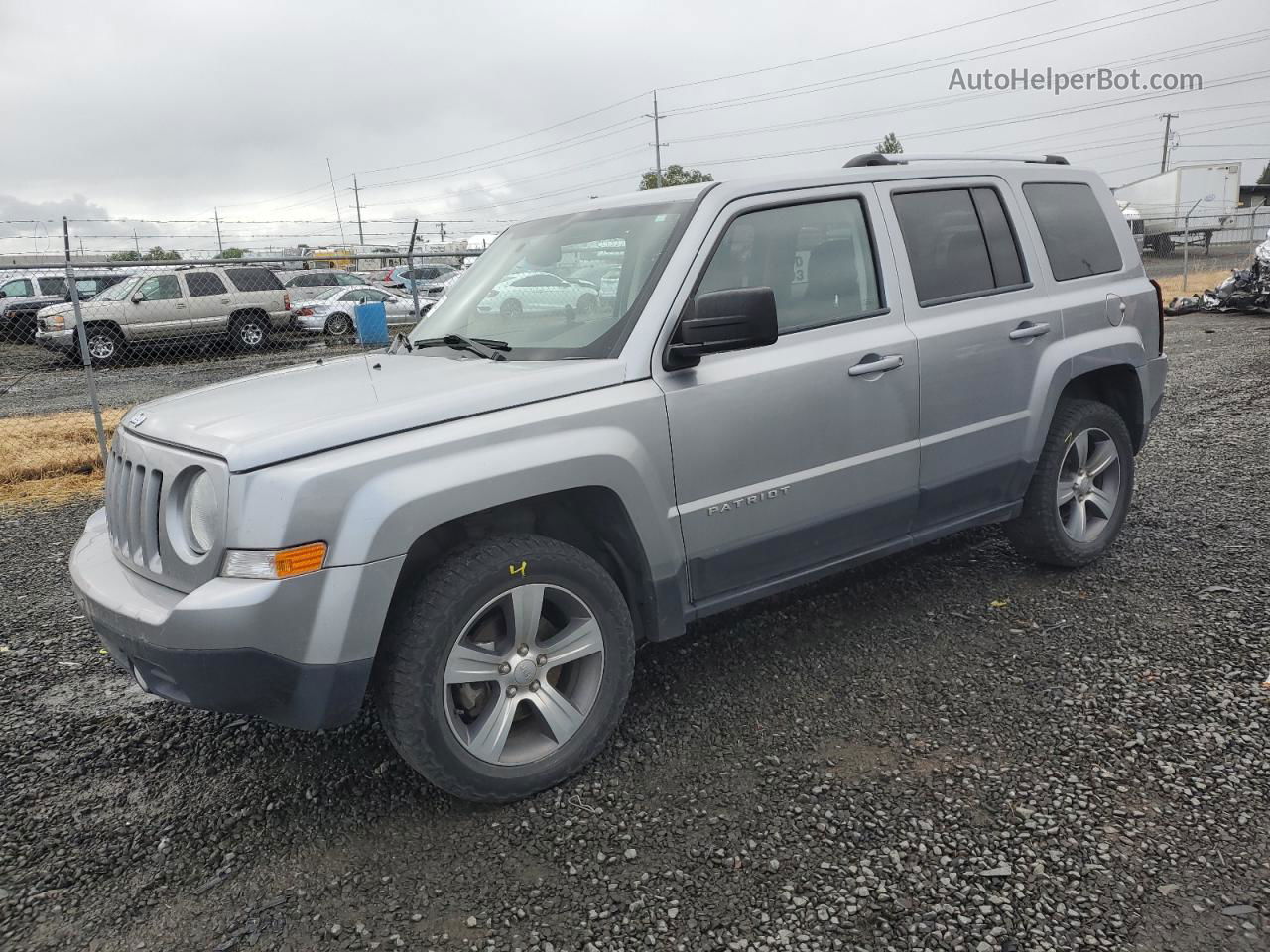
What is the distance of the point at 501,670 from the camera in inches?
116

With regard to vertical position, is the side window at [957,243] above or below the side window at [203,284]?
below

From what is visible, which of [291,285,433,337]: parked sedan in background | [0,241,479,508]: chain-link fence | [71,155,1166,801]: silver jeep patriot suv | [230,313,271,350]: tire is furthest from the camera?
[291,285,433,337]: parked sedan in background

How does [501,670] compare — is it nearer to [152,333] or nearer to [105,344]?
[152,333]

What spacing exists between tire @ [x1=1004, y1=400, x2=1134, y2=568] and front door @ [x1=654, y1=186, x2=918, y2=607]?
959 millimetres

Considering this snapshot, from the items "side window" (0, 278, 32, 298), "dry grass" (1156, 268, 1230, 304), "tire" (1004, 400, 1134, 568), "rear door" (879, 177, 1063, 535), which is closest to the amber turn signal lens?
"rear door" (879, 177, 1063, 535)

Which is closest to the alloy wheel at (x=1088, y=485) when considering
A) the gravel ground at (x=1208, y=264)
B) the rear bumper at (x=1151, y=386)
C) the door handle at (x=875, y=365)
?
the rear bumper at (x=1151, y=386)

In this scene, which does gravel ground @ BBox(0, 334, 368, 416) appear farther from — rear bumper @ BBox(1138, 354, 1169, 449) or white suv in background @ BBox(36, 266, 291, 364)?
rear bumper @ BBox(1138, 354, 1169, 449)

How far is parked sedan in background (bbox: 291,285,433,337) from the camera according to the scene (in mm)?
20484

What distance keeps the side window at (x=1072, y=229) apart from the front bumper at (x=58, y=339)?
18.3 m

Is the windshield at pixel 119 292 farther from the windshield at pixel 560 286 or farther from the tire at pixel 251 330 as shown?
the windshield at pixel 560 286

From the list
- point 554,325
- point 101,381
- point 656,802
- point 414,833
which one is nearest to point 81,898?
point 414,833

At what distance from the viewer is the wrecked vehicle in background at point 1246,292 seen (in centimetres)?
1661

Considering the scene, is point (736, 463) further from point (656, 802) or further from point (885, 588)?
point (885, 588)

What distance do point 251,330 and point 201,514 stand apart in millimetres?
17947
